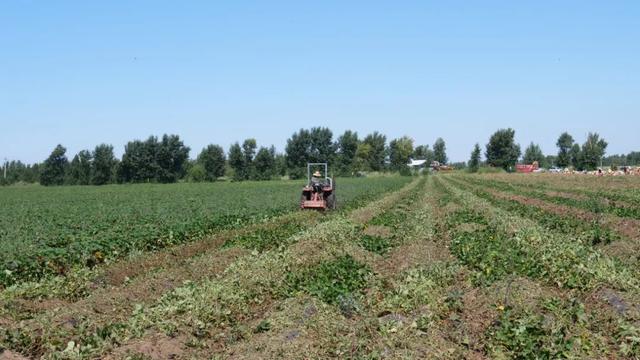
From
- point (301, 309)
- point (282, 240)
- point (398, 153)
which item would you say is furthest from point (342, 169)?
point (301, 309)

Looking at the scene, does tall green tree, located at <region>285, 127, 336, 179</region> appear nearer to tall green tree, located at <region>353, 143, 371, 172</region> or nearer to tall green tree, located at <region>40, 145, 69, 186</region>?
tall green tree, located at <region>353, 143, 371, 172</region>

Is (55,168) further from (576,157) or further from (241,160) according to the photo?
(576,157)

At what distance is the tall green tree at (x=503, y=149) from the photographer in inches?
4710

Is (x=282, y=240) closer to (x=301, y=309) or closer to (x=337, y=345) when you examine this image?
(x=301, y=309)

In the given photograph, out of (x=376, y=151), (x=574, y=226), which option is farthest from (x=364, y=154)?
(x=574, y=226)

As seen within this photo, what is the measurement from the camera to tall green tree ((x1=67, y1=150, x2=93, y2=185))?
98312 mm

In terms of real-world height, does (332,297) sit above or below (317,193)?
below

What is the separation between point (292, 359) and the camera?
21.1ft

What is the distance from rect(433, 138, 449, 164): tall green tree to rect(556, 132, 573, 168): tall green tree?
37784 millimetres

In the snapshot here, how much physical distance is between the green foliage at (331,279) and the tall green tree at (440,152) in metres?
163

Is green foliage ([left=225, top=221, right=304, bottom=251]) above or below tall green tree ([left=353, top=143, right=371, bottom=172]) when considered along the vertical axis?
below

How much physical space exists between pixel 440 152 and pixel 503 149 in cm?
5196

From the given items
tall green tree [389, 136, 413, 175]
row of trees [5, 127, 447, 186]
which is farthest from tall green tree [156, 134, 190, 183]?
tall green tree [389, 136, 413, 175]

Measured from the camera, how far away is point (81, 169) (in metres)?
98.7
